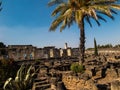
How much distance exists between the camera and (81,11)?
19.6 metres

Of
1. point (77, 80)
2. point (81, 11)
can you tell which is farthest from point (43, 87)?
point (81, 11)

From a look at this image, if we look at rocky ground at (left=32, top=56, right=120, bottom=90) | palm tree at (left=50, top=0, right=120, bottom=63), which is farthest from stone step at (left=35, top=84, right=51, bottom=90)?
palm tree at (left=50, top=0, right=120, bottom=63)

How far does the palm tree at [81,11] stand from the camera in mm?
19453

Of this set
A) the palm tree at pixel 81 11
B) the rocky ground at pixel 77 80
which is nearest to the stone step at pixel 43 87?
the rocky ground at pixel 77 80

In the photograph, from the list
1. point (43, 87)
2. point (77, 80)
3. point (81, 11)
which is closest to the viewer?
point (43, 87)

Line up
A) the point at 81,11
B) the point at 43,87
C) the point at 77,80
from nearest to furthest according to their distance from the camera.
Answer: the point at 43,87 < the point at 77,80 < the point at 81,11

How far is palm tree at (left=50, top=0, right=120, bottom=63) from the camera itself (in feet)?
63.8

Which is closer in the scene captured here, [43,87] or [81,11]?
[43,87]

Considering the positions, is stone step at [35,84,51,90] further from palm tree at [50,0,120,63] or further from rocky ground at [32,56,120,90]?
palm tree at [50,0,120,63]

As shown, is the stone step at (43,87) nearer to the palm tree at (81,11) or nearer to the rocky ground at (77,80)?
the rocky ground at (77,80)

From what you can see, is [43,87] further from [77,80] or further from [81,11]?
[81,11]

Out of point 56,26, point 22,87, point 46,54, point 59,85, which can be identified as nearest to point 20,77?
point 22,87

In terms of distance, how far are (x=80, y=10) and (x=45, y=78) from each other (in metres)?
6.36

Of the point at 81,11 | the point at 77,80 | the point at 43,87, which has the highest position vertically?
the point at 81,11
